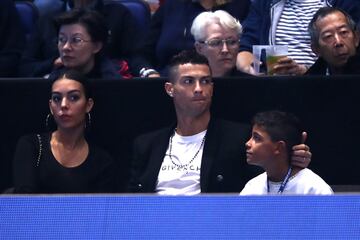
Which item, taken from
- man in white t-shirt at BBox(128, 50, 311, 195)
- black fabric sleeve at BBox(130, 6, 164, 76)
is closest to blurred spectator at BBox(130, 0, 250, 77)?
black fabric sleeve at BBox(130, 6, 164, 76)

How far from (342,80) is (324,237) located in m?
1.58

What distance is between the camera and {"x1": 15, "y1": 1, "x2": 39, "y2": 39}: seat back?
6258 mm

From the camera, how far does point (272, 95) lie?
184 inches

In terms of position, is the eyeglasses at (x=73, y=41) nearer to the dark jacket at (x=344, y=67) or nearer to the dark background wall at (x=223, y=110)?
the dark background wall at (x=223, y=110)

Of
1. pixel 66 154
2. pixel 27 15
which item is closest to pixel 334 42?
pixel 66 154

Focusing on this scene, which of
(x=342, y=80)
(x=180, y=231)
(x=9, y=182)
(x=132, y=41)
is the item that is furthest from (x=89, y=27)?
A: (x=180, y=231)

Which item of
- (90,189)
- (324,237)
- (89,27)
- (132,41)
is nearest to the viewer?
(324,237)

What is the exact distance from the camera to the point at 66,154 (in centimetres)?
470

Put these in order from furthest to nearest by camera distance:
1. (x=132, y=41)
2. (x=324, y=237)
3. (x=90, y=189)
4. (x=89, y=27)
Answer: (x=132, y=41) < (x=89, y=27) < (x=90, y=189) < (x=324, y=237)

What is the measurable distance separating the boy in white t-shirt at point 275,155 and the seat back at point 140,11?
1924mm

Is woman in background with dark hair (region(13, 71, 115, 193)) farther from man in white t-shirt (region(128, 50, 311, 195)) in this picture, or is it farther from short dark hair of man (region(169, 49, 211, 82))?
short dark hair of man (region(169, 49, 211, 82))

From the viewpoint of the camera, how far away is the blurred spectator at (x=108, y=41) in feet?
19.0

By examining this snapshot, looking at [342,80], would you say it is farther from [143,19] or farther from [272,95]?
[143,19]

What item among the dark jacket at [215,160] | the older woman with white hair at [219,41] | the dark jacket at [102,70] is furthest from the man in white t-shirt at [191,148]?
the dark jacket at [102,70]
